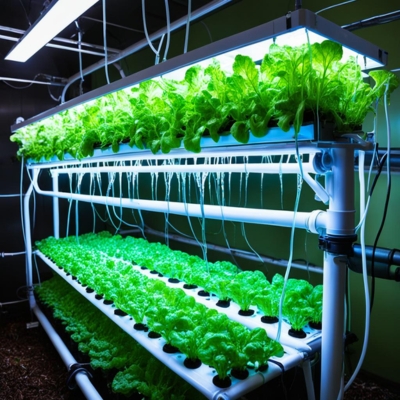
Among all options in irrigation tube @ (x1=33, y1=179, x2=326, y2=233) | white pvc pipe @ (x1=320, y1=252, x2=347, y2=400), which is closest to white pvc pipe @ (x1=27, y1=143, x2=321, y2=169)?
irrigation tube @ (x1=33, y1=179, x2=326, y2=233)

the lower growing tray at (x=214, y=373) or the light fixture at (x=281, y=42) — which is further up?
the light fixture at (x=281, y=42)

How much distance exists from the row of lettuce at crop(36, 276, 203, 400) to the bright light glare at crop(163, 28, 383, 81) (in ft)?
4.05

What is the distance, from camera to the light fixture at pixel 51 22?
1592mm

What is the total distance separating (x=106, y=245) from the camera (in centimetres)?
328

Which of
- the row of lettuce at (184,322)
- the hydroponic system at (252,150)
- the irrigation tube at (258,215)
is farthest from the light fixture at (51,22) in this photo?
the row of lettuce at (184,322)

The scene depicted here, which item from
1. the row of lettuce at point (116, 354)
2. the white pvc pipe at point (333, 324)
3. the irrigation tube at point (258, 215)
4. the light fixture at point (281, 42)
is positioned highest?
the light fixture at point (281, 42)

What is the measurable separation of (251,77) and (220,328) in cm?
92

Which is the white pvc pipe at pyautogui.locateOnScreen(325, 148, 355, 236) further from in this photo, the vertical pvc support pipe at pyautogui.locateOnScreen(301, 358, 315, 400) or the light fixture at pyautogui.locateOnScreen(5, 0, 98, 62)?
the light fixture at pyautogui.locateOnScreen(5, 0, 98, 62)

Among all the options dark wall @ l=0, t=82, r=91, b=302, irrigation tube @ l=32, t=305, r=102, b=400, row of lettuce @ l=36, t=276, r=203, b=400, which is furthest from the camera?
dark wall @ l=0, t=82, r=91, b=302

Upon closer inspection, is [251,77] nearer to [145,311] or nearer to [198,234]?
[145,311]

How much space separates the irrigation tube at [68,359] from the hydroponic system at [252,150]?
0.06ft

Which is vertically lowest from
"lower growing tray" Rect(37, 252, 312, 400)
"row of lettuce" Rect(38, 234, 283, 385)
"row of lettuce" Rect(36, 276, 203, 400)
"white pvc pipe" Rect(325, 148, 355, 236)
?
"row of lettuce" Rect(36, 276, 203, 400)

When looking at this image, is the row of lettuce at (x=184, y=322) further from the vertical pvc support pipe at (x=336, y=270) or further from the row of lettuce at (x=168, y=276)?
the vertical pvc support pipe at (x=336, y=270)

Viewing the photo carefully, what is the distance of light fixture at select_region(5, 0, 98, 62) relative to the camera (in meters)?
1.59
